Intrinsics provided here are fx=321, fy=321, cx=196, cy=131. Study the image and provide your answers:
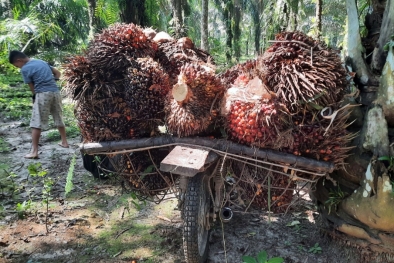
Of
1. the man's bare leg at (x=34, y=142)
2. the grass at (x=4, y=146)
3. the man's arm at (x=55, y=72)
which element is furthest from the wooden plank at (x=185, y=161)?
the grass at (x=4, y=146)

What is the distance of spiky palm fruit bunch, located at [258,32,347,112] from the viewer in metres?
1.95

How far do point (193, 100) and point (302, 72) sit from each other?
707 mm

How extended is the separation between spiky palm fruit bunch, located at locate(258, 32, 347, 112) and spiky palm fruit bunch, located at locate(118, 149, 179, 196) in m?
1.01

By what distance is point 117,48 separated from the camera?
7.78ft

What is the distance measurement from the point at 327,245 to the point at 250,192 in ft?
2.81

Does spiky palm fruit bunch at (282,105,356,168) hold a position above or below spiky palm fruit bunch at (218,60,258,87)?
below

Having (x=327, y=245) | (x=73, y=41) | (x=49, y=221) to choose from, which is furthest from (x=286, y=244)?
(x=73, y=41)

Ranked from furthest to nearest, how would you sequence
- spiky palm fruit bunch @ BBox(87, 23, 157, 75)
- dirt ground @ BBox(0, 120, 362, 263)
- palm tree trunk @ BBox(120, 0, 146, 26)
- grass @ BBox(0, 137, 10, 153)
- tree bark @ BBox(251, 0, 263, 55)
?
tree bark @ BBox(251, 0, 263, 55), palm tree trunk @ BBox(120, 0, 146, 26), grass @ BBox(0, 137, 10, 153), dirt ground @ BBox(0, 120, 362, 263), spiky palm fruit bunch @ BBox(87, 23, 157, 75)

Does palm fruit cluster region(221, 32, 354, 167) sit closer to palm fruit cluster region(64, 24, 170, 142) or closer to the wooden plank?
the wooden plank

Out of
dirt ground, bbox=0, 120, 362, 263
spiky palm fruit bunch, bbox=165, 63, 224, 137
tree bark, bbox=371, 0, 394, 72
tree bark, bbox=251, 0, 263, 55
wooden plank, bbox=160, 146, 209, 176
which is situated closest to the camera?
wooden plank, bbox=160, 146, 209, 176

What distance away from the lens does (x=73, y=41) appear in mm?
13914

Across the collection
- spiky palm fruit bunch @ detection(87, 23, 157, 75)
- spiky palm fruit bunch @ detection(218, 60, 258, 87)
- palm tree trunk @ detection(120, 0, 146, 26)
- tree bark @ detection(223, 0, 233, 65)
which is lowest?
spiky palm fruit bunch @ detection(218, 60, 258, 87)

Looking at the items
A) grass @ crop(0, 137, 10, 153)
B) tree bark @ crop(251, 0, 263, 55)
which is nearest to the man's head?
grass @ crop(0, 137, 10, 153)

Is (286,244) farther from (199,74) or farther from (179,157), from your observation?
(199,74)
